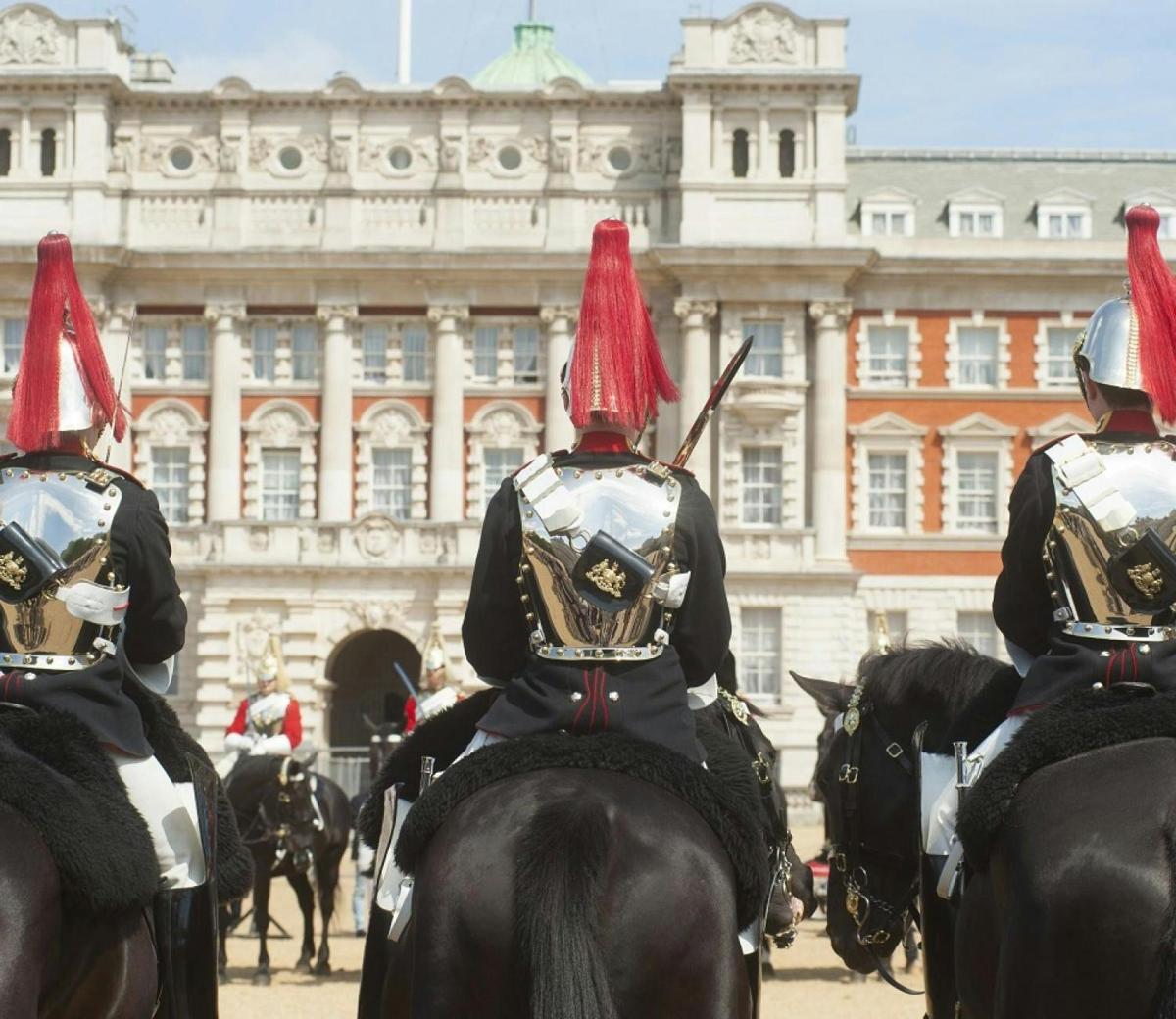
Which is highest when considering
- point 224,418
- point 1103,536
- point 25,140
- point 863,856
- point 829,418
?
point 25,140

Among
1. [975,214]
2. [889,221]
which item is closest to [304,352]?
[889,221]

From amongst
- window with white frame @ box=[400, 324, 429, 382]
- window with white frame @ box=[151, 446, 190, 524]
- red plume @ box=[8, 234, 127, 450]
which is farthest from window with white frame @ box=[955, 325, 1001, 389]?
red plume @ box=[8, 234, 127, 450]

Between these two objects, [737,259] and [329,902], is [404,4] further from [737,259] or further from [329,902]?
[329,902]

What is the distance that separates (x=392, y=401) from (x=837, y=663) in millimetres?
10911

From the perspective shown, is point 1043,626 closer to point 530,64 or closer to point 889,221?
point 889,221

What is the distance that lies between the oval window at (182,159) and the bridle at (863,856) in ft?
128

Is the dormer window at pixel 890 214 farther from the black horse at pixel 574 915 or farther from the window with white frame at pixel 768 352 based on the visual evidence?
the black horse at pixel 574 915

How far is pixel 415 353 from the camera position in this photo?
44500 millimetres

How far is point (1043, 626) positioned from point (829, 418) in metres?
37.2

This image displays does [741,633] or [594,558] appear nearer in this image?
[594,558]

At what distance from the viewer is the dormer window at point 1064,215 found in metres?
46.3

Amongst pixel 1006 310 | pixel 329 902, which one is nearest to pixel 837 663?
pixel 1006 310

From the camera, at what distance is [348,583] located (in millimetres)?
42625

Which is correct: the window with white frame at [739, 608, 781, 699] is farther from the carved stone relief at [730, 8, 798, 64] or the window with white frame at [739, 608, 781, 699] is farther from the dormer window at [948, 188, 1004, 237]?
the carved stone relief at [730, 8, 798, 64]
